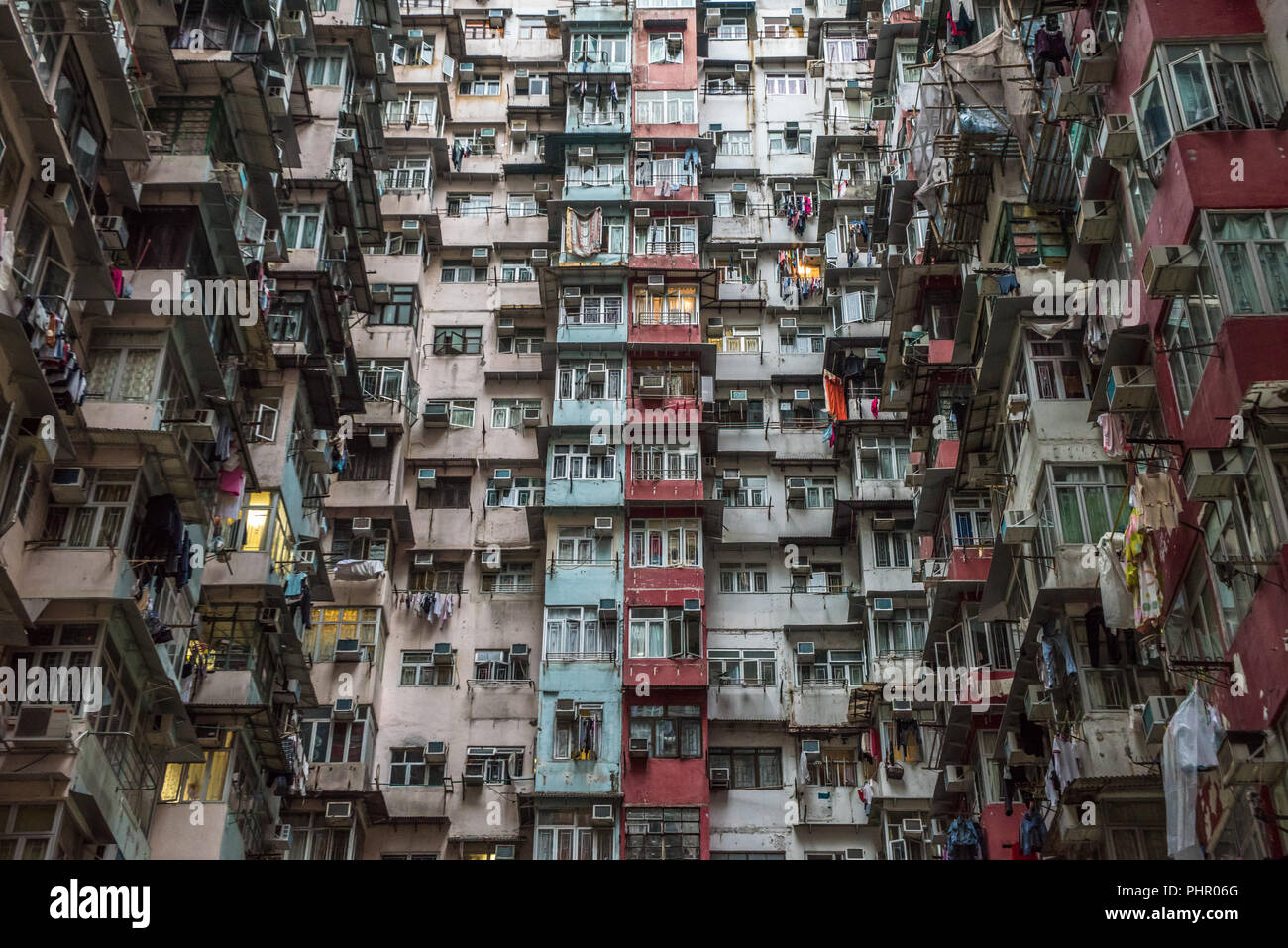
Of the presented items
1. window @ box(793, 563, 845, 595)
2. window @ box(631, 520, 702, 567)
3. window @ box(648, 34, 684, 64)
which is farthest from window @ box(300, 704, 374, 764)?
window @ box(648, 34, 684, 64)

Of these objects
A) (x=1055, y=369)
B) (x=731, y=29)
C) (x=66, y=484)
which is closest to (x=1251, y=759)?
(x=1055, y=369)

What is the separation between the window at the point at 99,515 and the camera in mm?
22500

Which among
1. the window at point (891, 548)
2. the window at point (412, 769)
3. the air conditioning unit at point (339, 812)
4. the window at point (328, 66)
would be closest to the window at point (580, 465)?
the window at point (891, 548)

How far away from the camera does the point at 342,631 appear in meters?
36.1

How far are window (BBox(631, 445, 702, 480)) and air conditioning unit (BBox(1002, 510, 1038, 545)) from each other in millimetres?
13966

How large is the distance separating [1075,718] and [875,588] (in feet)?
47.5

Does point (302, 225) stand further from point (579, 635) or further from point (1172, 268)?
point (1172, 268)

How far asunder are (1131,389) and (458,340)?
25.6 metres

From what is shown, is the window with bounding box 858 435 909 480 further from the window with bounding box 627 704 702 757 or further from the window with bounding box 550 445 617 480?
the window with bounding box 627 704 702 757

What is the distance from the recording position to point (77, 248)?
22281 mm

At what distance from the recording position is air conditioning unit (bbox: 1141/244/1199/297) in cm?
1948

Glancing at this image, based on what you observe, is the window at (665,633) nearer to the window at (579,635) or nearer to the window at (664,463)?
the window at (579,635)
